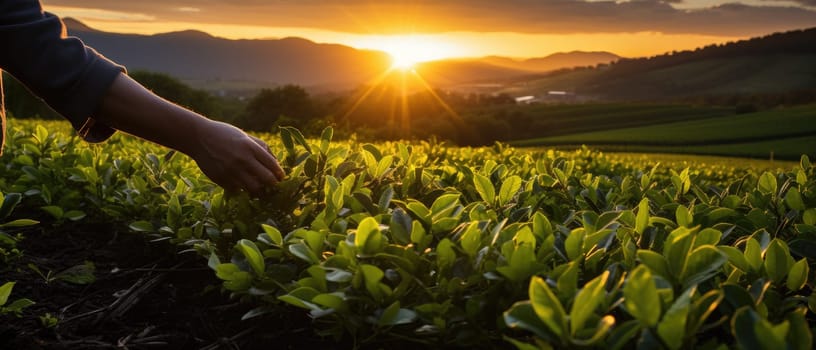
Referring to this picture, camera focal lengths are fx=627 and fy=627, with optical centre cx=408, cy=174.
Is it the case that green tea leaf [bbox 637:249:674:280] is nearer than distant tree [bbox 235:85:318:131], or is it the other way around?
green tea leaf [bbox 637:249:674:280]

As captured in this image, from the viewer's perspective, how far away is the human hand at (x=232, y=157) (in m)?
2.23

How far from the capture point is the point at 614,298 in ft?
5.00

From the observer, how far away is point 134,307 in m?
2.74

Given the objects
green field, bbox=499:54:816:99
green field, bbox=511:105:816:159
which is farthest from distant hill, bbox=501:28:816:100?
green field, bbox=511:105:816:159

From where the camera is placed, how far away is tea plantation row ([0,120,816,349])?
1337 mm

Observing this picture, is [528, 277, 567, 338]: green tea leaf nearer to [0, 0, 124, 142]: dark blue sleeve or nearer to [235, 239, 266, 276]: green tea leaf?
[235, 239, 266, 276]: green tea leaf

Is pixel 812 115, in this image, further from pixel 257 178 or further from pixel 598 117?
pixel 257 178

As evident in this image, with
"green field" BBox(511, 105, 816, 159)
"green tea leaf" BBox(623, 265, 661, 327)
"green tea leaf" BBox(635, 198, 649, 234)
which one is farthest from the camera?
"green field" BBox(511, 105, 816, 159)

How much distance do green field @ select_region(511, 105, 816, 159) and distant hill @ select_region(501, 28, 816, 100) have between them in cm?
7640

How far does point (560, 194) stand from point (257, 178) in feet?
5.07

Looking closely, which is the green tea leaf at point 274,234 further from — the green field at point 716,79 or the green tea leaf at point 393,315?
the green field at point 716,79

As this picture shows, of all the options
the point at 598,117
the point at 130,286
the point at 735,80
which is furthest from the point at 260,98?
the point at 735,80

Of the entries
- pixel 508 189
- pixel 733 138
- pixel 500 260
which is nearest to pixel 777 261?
pixel 500 260

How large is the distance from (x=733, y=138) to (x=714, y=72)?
112455 millimetres
